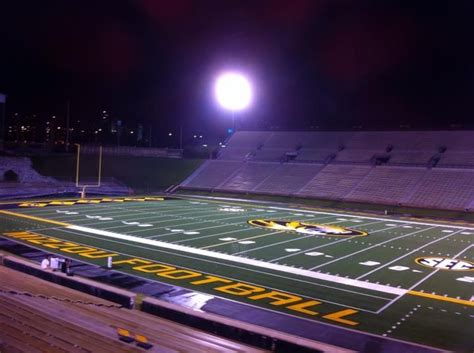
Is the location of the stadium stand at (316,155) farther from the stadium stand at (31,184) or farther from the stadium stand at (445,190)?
the stadium stand at (31,184)

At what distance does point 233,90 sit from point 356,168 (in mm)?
14233

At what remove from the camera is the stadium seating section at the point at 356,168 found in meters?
35.2

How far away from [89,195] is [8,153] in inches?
523

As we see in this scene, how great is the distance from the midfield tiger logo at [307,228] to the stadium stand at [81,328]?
46.6ft

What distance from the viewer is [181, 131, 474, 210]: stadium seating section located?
116 feet

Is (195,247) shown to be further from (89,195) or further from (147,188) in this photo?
(147,188)

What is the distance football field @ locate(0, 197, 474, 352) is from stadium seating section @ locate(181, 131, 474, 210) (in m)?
7.92

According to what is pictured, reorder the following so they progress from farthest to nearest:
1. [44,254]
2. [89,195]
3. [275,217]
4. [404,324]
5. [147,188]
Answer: [147,188], [89,195], [275,217], [44,254], [404,324]

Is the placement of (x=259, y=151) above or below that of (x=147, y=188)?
above

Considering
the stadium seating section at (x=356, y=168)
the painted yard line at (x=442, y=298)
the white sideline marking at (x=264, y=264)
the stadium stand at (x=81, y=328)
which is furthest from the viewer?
the stadium seating section at (x=356, y=168)

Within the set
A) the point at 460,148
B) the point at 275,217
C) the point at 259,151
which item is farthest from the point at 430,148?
the point at 275,217

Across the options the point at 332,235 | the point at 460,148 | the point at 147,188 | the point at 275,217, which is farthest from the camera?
the point at 147,188

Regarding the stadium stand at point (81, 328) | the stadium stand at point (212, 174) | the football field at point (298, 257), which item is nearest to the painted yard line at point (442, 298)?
the football field at point (298, 257)

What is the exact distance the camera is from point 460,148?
129ft
